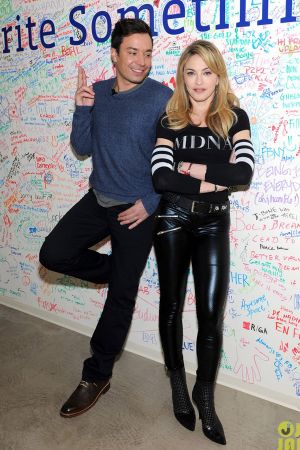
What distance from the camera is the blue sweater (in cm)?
212

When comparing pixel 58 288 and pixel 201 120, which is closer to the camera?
pixel 201 120

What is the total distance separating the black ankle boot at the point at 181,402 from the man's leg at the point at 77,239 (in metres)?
0.69

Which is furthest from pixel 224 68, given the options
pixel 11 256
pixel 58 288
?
pixel 11 256

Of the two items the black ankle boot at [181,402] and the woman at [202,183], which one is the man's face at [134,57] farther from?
the black ankle boot at [181,402]

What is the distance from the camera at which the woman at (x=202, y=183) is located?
6.39 feet

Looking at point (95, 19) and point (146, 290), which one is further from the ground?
point (95, 19)

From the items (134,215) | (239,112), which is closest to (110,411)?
(134,215)

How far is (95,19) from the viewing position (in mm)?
2496

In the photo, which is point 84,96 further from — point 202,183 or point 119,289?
point 119,289

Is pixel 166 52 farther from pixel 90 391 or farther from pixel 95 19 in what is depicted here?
pixel 90 391

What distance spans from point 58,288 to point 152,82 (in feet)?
5.35

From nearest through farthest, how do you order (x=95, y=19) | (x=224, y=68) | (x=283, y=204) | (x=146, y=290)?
(x=224, y=68), (x=283, y=204), (x=95, y=19), (x=146, y=290)

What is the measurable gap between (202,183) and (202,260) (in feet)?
1.15

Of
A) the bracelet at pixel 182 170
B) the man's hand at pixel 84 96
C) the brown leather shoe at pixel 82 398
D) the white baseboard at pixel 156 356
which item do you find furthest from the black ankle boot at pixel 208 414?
the man's hand at pixel 84 96
